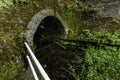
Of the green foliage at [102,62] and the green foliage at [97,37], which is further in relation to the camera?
the green foliage at [97,37]

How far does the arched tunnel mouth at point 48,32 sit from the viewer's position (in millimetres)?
5777

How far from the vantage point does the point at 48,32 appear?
6223 mm

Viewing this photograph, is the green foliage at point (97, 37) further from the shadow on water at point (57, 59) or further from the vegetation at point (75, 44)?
the shadow on water at point (57, 59)

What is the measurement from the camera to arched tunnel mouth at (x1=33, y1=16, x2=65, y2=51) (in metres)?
5.78

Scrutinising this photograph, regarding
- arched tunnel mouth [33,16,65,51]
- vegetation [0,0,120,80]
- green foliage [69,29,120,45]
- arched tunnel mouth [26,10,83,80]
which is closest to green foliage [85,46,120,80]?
vegetation [0,0,120,80]

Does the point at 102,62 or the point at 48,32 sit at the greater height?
the point at 48,32

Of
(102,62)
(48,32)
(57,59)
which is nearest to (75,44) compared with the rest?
(57,59)

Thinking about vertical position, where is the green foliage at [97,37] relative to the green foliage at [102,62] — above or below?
above

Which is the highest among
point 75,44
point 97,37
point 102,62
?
point 97,37

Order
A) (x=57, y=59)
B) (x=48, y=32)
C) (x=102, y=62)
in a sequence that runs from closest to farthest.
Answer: (x=102, y=62) → (x=57, y=59) → (x=48, y=32)

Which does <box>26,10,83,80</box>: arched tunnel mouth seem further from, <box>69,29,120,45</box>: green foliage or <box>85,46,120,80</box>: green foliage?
<box>69,29,120,45</box>: green foliage

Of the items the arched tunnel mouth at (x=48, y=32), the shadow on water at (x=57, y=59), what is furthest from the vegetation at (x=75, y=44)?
the arched tunnel mouth at (x=48, y=32)

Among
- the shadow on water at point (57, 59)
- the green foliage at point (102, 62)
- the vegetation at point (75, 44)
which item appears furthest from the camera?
the shadow on water at point (57, 59)

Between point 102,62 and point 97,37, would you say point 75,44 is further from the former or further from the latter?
point 97,37
